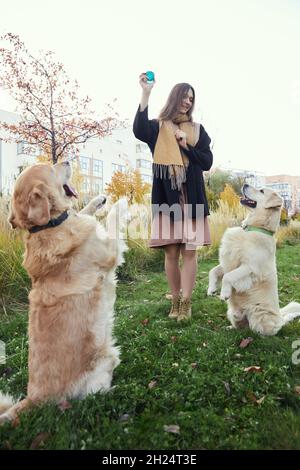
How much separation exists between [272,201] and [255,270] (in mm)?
800

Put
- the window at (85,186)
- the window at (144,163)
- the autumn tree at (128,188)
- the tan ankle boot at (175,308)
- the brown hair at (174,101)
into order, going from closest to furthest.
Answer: the brown hair at (174,101) < the tan ankle boot at (175,308) < the window at (85,186) < the autumn tree at (128,188) < the window at (144,163)

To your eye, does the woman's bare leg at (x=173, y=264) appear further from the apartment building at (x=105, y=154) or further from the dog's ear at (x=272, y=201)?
the apartment building at (x=105, y=154)

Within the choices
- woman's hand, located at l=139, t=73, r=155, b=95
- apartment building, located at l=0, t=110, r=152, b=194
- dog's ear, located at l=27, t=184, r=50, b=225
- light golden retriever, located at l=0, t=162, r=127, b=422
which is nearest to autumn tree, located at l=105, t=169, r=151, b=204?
apartment building, located at l=0, t=110, r=152, b=194

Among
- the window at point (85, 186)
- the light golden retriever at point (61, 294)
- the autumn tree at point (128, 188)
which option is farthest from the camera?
the autumn tree at point (128, 188)

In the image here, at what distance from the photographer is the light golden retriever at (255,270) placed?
3658 mm

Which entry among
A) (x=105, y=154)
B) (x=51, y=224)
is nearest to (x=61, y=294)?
(x=51, y=224)

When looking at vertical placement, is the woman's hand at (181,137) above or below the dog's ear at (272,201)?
above

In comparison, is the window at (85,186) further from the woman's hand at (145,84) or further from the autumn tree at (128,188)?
the woman's hand at (145,84)

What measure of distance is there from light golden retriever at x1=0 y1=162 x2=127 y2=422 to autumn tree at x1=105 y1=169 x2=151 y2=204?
6.49 m

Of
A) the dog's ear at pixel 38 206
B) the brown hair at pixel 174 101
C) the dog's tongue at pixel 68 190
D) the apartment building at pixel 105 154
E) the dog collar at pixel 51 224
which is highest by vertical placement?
the apartment building at pixel 105 154

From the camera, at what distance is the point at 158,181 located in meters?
4.06

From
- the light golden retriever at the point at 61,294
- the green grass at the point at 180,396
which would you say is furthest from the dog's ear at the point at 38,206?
the green grass at the point at 180,396

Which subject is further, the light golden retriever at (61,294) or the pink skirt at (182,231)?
the pink skirt at (182,231)

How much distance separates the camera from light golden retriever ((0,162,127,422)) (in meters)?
2.40
